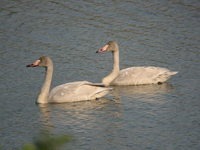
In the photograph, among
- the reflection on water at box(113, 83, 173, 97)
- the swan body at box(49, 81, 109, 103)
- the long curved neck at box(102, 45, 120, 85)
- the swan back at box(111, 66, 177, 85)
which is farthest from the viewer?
the long curved neck at box(102, 45, 120, 85)

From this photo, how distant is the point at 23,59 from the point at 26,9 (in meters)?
5.00

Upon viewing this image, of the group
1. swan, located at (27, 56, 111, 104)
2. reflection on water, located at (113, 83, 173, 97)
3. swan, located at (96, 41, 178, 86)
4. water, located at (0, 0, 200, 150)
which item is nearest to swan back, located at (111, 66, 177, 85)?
swan, located at (96, 41, 178, 86)

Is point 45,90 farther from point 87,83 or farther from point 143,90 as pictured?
point 143,90

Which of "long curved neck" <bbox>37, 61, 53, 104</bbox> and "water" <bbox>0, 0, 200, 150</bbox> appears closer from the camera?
"water" <bbox>0, 0, 200, 150</bbox>

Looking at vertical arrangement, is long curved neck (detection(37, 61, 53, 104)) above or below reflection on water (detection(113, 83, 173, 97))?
above

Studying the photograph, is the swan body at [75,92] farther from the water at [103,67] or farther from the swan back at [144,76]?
the swan back at [144,76]

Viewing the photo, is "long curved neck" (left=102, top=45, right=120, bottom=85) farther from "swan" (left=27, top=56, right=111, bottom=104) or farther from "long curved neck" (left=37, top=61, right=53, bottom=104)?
"long curved neck" (left=37, top=61, right=53, bottom=104)

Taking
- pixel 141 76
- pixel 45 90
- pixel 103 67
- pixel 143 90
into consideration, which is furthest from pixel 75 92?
pixel 103 67

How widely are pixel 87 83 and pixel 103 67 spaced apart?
3047mm

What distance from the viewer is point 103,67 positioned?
45.4ft

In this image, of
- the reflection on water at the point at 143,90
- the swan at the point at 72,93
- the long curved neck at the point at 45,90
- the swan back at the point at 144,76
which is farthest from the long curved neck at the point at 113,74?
the long curved neck at the point at 45,90

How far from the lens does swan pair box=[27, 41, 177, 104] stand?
1077 cm

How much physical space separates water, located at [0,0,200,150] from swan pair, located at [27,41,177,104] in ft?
0.60

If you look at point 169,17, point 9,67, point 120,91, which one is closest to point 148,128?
point 120,91
